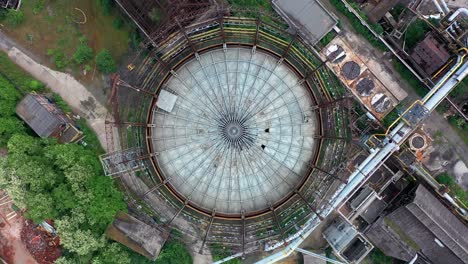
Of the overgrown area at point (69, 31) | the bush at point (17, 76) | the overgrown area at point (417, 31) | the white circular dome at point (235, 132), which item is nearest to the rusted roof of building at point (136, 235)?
the white circular dome at point (235, 132)

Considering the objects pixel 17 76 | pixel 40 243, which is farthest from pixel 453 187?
pixel 17 76

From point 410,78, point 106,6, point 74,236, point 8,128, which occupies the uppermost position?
point 106,6

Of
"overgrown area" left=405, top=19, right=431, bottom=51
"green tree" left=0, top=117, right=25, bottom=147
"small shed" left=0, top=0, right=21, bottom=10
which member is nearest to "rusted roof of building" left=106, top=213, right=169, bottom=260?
"green tree" left=0, top=117, right=25, bottom=147

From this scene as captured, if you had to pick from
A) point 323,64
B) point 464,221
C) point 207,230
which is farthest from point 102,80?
point 464,221

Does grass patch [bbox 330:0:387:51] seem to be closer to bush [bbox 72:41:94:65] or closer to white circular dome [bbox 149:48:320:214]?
white circular dome [bbox 149:48:320:214]

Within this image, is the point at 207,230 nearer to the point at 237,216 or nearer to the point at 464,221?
the point at 237,216

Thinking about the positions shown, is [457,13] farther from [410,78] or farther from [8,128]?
[8,128]

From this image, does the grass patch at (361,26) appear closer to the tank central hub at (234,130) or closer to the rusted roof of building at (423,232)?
the rusted roof of building at (423,232)
